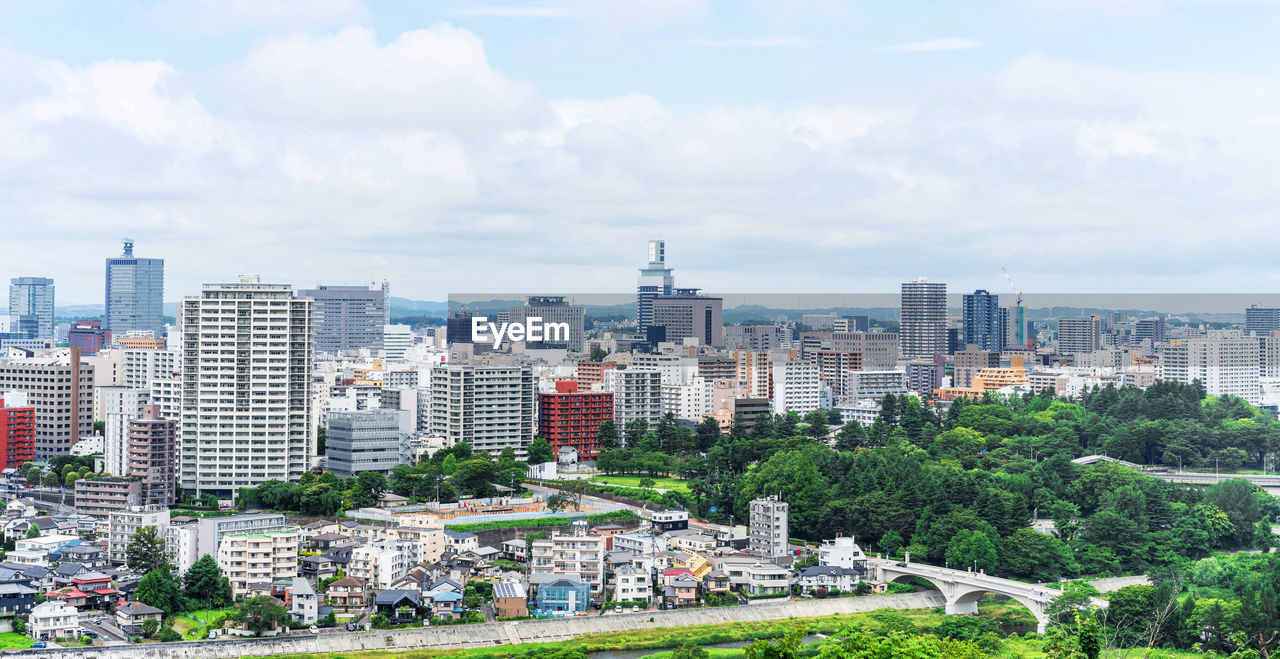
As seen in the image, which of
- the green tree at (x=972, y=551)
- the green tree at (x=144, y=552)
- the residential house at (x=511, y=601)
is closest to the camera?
the residential house at (x=511, y=601)

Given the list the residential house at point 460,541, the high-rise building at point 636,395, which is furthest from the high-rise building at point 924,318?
the residential house at point 460,541

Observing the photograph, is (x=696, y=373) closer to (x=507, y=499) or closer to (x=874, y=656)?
(x=507, y=499)

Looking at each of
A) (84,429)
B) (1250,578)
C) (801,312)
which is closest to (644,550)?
(1250,578)

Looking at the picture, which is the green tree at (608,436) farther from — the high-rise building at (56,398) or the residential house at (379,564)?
the residential house at (379,564)

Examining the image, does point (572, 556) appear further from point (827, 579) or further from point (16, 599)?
point (16, 599)

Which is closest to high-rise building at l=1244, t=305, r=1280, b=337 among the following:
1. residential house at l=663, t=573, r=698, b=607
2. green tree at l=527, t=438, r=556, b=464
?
green tree at l=527, t=438, r=556, b=464

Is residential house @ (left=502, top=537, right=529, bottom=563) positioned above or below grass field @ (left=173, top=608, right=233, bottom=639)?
above

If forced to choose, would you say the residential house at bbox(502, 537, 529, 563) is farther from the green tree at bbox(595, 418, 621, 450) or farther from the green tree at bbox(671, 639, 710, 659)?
the green tree at bbox(595, 418, 621, 450)
